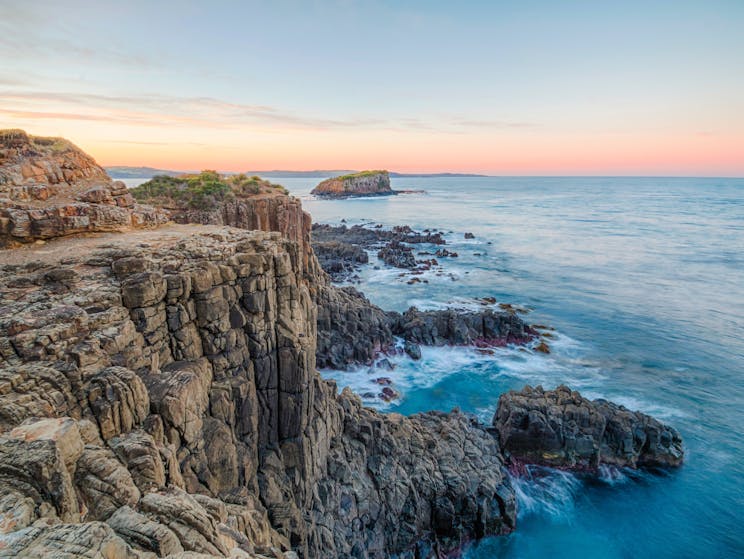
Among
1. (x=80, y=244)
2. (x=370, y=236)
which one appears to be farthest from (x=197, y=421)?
(x=370, y=236)

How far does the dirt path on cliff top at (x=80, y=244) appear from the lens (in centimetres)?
1278

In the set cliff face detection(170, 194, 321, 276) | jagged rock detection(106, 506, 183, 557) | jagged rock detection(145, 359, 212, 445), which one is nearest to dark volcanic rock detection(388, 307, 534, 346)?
cliff face detection(170, 194, 321, 276)

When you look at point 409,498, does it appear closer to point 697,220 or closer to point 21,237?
point 21,237

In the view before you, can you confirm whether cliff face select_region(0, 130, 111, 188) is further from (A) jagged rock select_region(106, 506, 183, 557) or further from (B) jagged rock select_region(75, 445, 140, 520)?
(A) jagged rock select_region(106, 506, 183, 557)

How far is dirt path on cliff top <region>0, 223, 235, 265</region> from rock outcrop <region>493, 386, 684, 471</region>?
21.2 m

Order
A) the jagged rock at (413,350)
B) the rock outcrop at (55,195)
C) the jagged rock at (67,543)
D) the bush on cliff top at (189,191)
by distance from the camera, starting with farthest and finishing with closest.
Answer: the jagged rock at (413,350) → the bush on cliff top at (189,191) → the rock outcrop at (55,195) → the jagged rock at (67,543)

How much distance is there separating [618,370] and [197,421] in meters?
37.1

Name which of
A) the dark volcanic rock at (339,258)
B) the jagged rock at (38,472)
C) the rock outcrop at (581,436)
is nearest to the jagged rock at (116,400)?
the jagged rock at (38,472)

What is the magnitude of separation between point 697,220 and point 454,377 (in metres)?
134

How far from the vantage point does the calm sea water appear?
21750mm

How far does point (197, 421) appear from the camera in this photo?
1140cm

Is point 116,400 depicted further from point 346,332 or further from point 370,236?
point 370,236

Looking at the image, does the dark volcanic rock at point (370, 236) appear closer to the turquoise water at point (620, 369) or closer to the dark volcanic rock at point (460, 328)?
the turquoise water at point (620, 369)

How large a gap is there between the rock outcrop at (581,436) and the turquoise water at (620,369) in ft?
3.60
